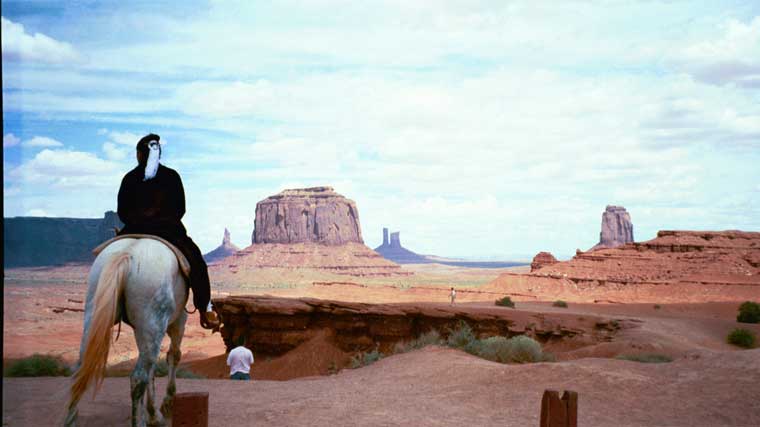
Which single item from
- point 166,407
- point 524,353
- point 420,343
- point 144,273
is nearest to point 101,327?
point 144,273

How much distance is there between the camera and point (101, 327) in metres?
6.47

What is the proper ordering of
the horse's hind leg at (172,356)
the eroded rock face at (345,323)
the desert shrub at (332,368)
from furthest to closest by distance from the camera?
the eroded rock face at (345,323) → the desert shrub at (332,368) → the horse's hind leg at (172,356)

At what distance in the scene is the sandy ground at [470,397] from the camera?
8516mm

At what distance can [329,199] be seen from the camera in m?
144

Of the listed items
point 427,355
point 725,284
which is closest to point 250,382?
point 427,355

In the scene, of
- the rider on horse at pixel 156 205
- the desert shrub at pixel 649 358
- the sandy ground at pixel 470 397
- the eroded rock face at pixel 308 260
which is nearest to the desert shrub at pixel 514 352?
the desert shrub at pixel 649 358

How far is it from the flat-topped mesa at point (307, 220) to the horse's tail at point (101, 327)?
131m

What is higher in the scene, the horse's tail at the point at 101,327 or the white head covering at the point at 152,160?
the white head covering at the point at 152,160

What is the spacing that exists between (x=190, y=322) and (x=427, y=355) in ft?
137

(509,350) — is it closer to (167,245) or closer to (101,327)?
(167,245)

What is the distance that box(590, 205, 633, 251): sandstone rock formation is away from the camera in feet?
402

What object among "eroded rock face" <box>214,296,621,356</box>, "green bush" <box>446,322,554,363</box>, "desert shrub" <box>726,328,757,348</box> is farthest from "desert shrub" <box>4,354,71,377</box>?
"desert shrub" <box>726,328,757,348</box>

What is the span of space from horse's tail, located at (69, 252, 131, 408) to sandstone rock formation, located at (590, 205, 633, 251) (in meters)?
123

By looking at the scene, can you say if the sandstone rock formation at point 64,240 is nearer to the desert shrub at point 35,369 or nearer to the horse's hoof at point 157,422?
the desert shrub at point 35,369
